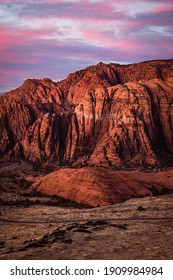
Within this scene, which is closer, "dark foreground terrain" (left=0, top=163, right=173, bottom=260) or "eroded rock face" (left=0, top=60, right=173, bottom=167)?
"dark foreground terrain" (left=0, top=163, right=173, bottom=260)

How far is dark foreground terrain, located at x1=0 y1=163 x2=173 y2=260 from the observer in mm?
16172

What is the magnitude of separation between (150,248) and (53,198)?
33.9 metres

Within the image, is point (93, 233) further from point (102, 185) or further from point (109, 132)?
point (109, 132)

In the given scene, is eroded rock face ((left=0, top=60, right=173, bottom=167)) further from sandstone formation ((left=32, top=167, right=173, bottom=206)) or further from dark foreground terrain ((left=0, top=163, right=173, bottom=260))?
dark foreground terrain ((left=0, top=163, right=173, bottom=260))

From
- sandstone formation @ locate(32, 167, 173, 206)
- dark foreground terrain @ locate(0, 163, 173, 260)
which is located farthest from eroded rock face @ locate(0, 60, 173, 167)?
dark foreground terrain @ locate(0, 163, 173, 260)

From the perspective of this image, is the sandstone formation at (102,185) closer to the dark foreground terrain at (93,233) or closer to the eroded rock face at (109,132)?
the dark foreground terrain at (93,233)

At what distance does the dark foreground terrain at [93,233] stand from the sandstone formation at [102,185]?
282 centimetres

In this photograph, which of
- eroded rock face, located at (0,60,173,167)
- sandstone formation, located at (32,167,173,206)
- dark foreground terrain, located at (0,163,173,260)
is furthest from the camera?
eroded rock face, located at (0,60,173,167)

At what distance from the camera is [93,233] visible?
2116 centimetres

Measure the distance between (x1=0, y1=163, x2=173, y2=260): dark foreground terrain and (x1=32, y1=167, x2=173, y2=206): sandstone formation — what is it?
2820 millimetres

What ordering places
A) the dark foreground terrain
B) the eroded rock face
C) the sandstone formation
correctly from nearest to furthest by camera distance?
the dark foreground terrain
the sandstone formation
the eroded rock face

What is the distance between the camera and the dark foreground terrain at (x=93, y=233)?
53.1 feet

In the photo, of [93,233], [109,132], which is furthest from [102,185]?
[109,132]

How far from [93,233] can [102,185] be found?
75.9ft
